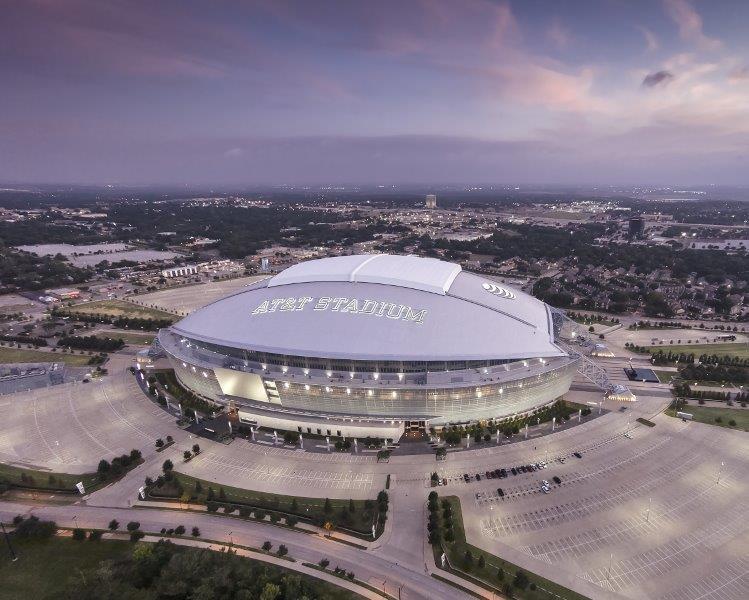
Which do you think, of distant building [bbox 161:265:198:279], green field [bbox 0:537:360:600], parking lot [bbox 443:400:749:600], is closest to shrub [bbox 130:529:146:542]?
green field [bbox 0:537:360:600]

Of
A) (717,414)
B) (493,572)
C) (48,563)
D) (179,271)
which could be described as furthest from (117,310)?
(717,414)

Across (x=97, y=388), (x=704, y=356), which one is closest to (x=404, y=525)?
(x=97, y=388)

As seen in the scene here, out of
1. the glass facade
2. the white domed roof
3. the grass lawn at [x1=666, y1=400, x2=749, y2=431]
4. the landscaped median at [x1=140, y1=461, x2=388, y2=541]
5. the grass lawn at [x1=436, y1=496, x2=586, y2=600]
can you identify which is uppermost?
the white domed roof

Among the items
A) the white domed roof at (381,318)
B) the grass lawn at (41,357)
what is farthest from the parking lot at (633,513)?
the grass lawn at (41,357)

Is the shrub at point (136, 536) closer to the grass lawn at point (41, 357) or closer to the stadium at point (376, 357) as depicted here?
the stadium at point (376, 357)

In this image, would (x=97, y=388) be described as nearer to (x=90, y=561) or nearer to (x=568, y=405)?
(x=90, y=561)

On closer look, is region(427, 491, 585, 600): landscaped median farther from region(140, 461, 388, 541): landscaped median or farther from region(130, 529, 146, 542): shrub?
region(130, 529, 146, 542): shrub
